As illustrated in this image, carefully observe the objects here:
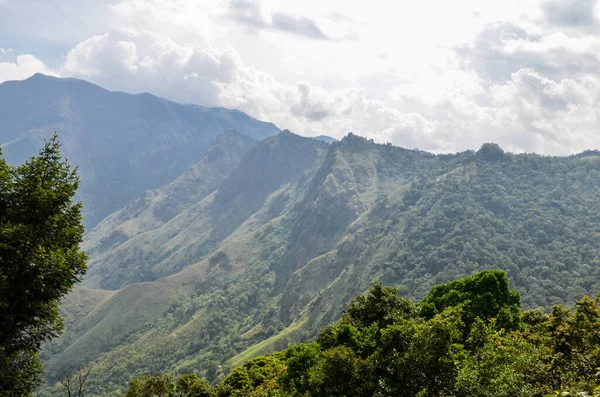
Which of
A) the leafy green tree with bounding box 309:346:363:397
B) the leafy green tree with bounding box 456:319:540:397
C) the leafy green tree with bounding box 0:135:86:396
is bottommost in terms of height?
the leafy green tree with bounding box 309:346:363:397

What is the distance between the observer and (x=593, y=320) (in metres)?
36.7

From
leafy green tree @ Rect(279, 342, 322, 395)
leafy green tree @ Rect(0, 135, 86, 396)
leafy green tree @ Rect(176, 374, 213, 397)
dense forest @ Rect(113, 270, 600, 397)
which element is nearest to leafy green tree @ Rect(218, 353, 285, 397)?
dense forest @ Rect(113, 270, 600, 397)

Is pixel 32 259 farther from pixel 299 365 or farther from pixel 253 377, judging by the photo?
pixel 253 377

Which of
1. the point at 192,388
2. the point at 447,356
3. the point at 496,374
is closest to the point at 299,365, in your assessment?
the point at 447,356

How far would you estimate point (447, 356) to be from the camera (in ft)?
90.1

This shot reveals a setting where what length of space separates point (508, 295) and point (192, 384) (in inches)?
1945

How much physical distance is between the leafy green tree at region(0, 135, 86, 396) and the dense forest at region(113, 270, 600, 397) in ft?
71.1

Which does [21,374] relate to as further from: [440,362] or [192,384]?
[192,384]

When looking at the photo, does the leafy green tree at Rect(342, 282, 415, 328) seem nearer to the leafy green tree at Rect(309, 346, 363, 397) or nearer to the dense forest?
the dense forest

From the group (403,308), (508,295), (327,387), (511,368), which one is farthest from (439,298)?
(511,368)

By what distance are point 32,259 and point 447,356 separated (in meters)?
28.0

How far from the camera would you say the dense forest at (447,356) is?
23328mm

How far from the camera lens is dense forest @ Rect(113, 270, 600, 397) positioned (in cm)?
2333

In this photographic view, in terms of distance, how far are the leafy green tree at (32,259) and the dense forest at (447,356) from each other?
21.7 meters
